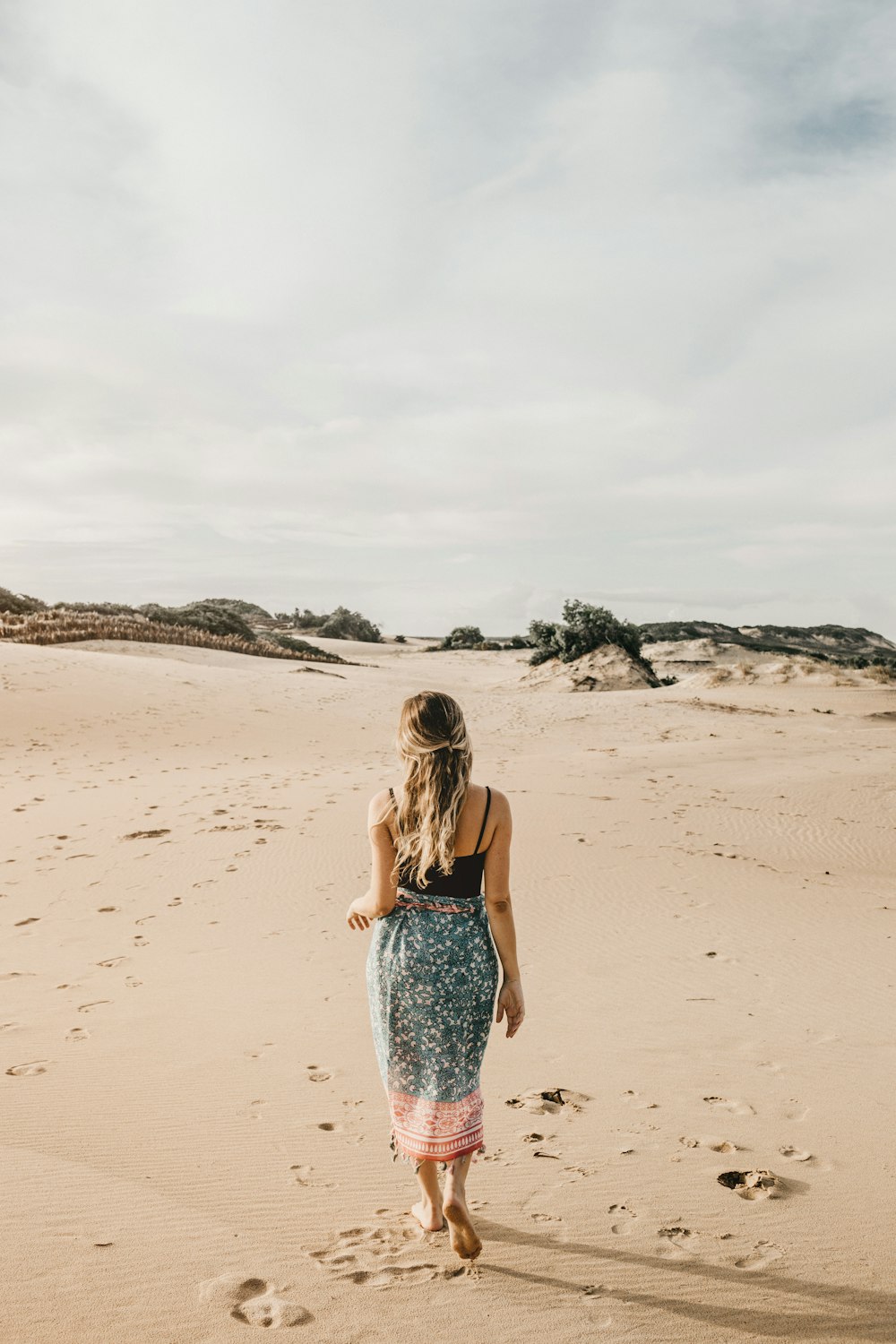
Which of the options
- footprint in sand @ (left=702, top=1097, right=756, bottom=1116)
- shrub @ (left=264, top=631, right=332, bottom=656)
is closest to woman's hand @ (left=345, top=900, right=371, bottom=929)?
footprint in sand @ (left=702, top=1097, right=756, bottom=1116)

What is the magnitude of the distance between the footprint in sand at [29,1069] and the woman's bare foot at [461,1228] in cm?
232

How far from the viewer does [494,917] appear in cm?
304

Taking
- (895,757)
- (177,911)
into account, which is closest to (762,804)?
(895,757)

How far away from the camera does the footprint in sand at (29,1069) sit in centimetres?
415

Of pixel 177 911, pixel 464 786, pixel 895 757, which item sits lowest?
pixel 177 911

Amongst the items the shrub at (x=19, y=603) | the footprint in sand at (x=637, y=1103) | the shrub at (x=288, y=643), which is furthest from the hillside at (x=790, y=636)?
the footprint in sand at (x=637, y=1103)

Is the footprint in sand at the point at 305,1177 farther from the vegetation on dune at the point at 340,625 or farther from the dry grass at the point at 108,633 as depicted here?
the vegetation on dune at the point at 340,625

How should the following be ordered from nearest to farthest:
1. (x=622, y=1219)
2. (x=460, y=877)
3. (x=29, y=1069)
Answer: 1. (x=460, y=877)
2. (x=622, y=1219)
3. (x=29, y=1069)

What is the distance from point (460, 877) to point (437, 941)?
9.3 inches

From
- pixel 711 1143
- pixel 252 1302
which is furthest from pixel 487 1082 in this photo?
pixel 252 1302

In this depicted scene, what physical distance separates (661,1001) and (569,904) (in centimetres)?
208

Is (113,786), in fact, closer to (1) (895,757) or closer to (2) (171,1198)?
(2) (171,1198)

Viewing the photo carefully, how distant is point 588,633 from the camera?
26.5m

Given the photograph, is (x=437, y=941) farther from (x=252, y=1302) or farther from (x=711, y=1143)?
(x=711, y=1143)
